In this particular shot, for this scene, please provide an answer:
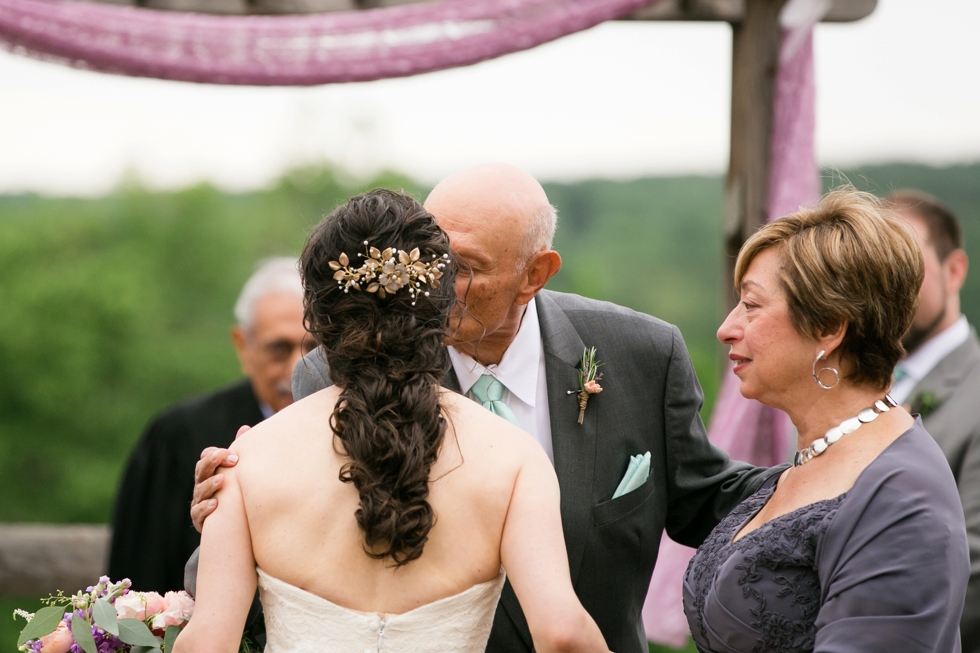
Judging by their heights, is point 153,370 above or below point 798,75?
below

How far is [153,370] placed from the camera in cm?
2805

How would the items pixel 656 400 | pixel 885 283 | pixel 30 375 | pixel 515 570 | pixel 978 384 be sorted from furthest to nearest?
pixel 30 375 → pixel 978 384 → pixel 656 400 → pixel 885 283 → pixel 515 570

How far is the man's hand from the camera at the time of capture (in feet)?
7.90

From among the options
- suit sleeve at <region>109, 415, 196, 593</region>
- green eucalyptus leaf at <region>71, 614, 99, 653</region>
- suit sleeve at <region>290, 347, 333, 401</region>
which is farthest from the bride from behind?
suit sleeve at <region>109, 415, 196, 593</region>

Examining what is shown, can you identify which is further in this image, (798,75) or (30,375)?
(30,375)

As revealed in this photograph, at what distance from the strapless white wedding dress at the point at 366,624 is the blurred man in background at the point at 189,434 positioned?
10.3ft

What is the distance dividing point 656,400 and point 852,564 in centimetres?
121

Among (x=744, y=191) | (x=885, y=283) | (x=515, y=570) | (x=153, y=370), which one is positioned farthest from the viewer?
(x=153, y=370)

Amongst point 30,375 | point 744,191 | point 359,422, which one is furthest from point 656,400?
point 30,375

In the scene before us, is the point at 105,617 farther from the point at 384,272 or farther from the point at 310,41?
the point at 310,41

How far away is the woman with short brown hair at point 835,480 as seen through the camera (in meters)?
2.30

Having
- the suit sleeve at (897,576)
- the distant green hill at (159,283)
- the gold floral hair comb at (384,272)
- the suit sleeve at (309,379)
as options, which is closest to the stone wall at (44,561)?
the suit sleeve at (309,379)

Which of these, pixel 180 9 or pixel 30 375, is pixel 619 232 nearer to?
pixel 30 375

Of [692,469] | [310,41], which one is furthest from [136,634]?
[310,41]
